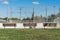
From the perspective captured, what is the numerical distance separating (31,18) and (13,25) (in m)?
11.6

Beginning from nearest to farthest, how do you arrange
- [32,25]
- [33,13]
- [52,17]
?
[32,25] < [33,13] < [52,17]

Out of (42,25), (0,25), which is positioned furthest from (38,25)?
(0,25)

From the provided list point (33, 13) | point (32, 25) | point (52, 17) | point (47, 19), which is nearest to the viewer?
point (32, 25)

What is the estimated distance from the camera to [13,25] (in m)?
28.2

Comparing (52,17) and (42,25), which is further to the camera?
(52,17)

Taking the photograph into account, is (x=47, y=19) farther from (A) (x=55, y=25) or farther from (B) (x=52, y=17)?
(A) (x=55, y=25)

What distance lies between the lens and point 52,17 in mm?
40406

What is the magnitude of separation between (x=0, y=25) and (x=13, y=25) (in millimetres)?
2293

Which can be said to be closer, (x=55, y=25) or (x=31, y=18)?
(x=55, y=25)

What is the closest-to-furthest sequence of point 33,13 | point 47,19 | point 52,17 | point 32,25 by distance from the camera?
point 32,25
point 33,13
point 47,19
point 52,17

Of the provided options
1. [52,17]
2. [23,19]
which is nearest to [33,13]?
[23,19]

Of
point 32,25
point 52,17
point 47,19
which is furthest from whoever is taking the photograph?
point 52,17

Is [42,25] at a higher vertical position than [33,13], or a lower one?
lower

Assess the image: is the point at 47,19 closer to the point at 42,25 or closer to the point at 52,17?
the point at 52,17
